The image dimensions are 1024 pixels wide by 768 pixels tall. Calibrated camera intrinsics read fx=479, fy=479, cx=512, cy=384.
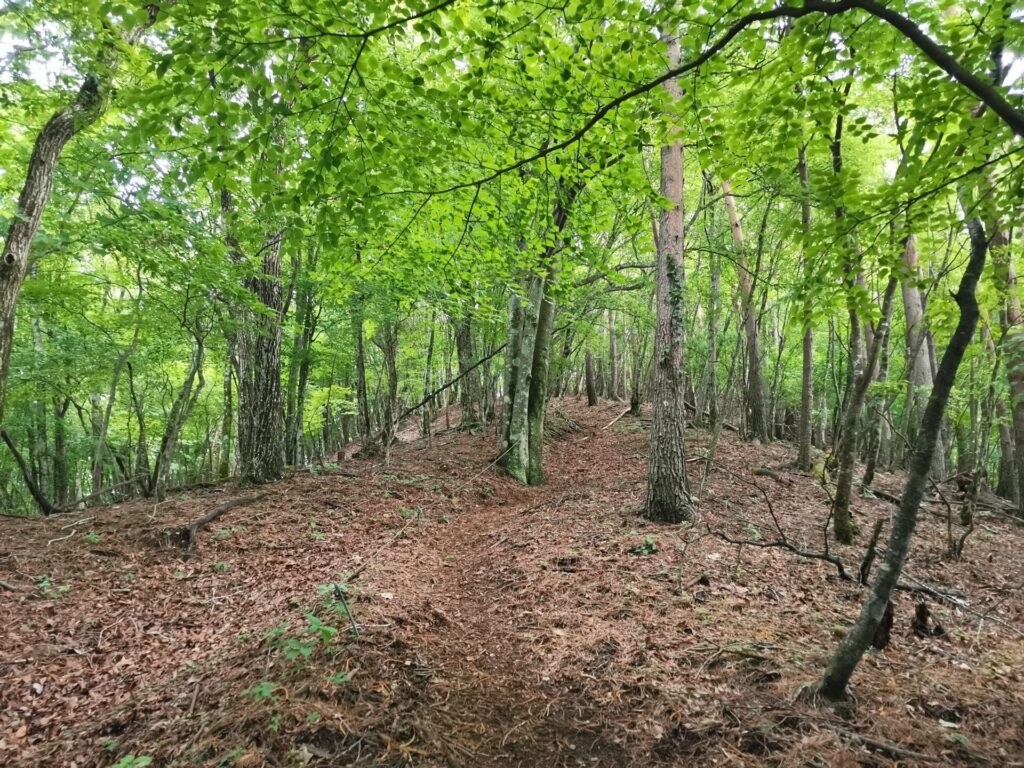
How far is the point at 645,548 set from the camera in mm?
5988

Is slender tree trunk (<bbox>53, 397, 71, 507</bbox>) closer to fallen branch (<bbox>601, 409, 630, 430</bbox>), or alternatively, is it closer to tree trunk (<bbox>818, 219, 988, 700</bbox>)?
fallen branch (<bbox>601, 409, 630, 430</bbox>)

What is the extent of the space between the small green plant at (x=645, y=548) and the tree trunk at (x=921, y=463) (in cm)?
311

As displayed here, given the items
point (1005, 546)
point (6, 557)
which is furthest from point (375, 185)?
point (1005, 546)

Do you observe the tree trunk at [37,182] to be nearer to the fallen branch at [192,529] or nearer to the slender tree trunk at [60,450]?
the fallen branch at [192,529]

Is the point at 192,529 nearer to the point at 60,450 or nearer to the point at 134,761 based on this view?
the point at 134,761

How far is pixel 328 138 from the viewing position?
11.3ft

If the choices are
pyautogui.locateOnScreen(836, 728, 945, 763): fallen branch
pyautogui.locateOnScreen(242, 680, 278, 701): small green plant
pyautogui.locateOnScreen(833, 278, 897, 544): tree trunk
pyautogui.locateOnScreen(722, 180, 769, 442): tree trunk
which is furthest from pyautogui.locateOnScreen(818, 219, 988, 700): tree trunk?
pyautogui.locateOnScreen(722, 180, 769, 442): tree trunk

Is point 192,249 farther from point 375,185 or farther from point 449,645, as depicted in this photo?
point 449,645

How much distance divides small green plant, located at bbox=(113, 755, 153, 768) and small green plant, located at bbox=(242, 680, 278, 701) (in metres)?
0.56

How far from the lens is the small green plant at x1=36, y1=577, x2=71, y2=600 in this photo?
16.1ft

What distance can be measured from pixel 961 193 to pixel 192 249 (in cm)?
858

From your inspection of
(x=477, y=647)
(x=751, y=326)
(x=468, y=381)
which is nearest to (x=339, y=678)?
(x=477, y=647)

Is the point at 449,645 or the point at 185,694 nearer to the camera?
the point at 185,694

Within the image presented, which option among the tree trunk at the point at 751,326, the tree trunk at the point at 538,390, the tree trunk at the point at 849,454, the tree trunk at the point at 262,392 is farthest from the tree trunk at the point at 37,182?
the tree trunk at the point at 751,326
